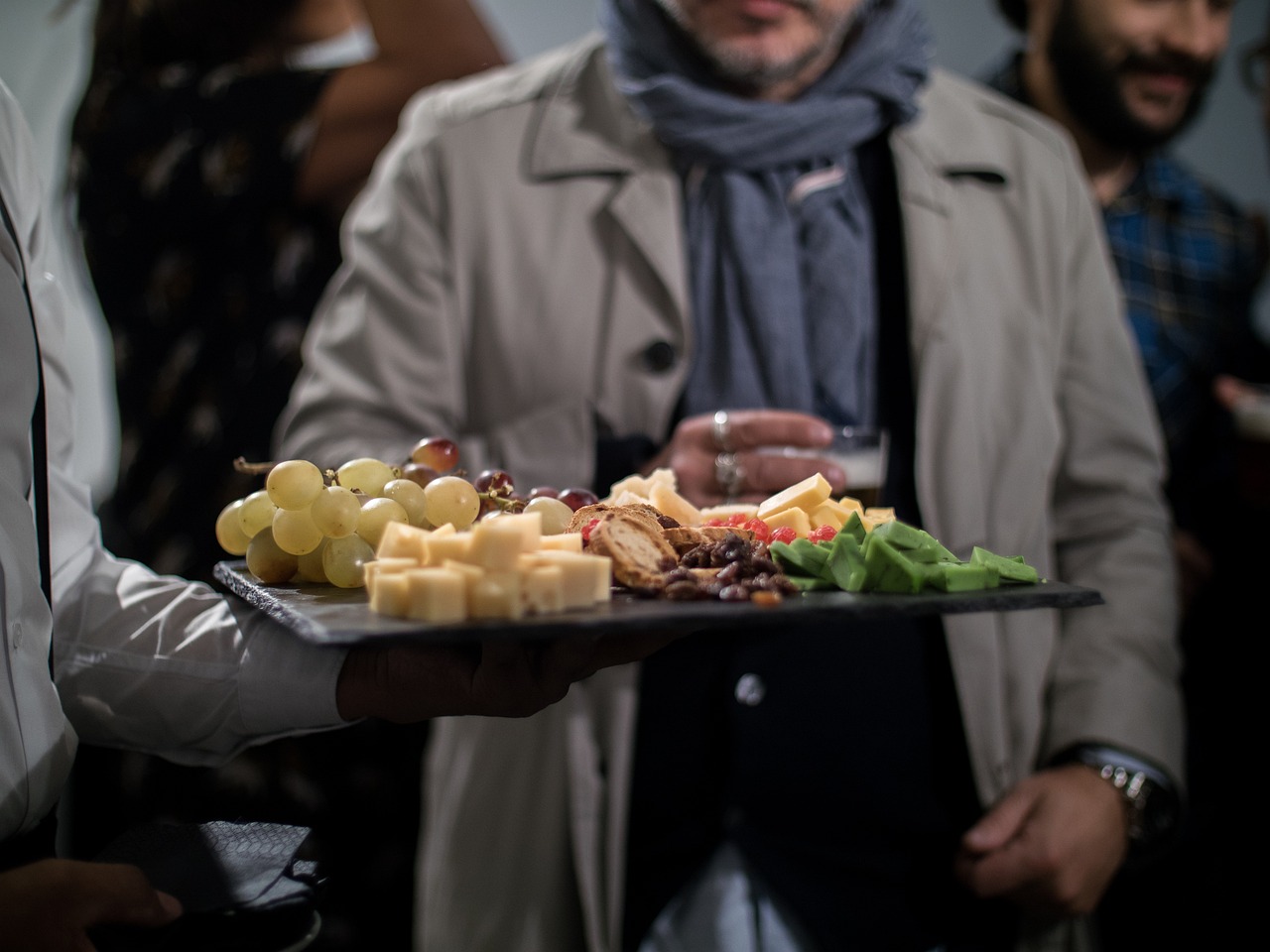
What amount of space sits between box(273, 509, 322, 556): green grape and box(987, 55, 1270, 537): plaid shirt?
180cm

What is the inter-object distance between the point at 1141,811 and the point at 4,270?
5.22ft

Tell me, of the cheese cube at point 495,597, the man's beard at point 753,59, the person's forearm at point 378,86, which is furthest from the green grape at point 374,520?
the person's forearm at point 378,86

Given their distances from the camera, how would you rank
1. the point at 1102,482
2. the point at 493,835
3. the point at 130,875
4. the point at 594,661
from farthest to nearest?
the point at 1102,482, the point at 493,835, the point at 594,661, the point at 130,875

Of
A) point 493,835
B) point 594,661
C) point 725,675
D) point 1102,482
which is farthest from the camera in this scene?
point 1102,482

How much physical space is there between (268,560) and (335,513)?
0.09 metres

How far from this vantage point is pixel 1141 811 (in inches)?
61.5

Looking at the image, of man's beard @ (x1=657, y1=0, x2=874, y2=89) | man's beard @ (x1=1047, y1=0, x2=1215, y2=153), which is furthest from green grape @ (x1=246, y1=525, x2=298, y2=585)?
man's beard @ (x1=1047, y1=0, x2=1215, y2=153)

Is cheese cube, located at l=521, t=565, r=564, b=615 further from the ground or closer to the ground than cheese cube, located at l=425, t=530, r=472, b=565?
closer to the ground

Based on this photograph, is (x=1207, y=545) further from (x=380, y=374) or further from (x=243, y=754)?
(x=243, y=754)

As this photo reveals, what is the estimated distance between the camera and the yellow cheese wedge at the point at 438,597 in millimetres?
682

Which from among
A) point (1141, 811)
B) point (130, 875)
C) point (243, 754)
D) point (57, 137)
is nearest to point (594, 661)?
point (130, 875)

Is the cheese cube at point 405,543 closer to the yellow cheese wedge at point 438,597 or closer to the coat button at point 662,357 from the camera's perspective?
the yellow cheese wedge at point 438,597

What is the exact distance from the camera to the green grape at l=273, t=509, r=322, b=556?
0.90 meters

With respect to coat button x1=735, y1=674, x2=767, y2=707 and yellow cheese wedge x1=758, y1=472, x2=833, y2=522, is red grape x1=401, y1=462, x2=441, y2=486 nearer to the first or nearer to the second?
yellow cheese wedge x1=758, y1=472, x2=833, y2=522
